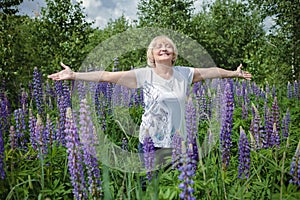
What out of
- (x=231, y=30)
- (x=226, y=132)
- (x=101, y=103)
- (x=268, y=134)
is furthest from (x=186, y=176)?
(x=231, y=30)

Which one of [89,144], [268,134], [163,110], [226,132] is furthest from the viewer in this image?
[163,110]

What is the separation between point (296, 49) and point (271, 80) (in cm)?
119

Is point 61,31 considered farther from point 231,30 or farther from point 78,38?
point 231,30

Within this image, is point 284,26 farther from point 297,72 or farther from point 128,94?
point 128,94

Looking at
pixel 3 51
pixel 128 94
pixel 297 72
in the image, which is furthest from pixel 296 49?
pixel 3 51

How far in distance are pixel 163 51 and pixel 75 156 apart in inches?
69.5

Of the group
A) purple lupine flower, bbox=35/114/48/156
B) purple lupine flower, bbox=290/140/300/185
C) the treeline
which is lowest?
purple lupine flower, bbox=290/140/300/185

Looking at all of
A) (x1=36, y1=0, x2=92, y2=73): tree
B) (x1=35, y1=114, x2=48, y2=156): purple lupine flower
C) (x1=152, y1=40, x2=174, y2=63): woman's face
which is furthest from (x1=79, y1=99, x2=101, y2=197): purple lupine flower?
(x1=36, y1=0, x2=92, y2=73): tree

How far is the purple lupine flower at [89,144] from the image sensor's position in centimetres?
199

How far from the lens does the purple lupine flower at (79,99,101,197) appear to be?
199cm

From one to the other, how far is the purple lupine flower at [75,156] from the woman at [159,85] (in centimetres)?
121

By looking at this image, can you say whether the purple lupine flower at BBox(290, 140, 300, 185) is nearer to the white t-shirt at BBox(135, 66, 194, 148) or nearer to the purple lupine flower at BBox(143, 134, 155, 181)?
the purple lupine flower at BBox(143, 134, 155, 181)

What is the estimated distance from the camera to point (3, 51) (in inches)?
275

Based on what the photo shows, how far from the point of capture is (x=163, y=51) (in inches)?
139
